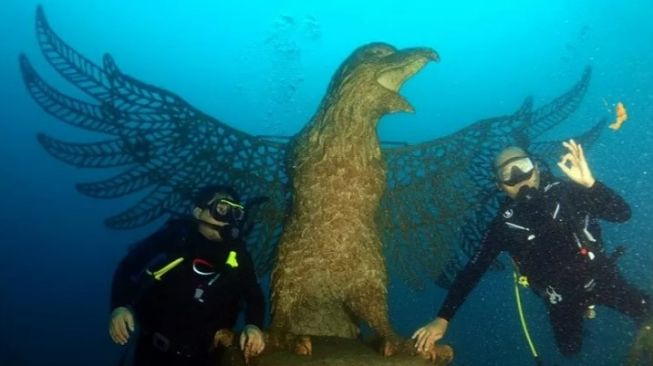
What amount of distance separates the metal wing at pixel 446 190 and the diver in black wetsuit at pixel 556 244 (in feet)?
3.81

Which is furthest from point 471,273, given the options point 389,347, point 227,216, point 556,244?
point 227,216

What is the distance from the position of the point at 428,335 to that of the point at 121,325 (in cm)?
269

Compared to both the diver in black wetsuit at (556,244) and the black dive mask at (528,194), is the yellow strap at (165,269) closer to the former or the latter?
the diver in black wetsuit at (556,244)

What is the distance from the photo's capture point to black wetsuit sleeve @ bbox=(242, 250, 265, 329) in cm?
429

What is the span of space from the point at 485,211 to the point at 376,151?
2.65 metres

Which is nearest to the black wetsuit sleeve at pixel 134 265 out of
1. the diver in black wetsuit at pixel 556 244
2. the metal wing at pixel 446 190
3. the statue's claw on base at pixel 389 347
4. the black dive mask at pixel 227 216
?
the black dive mask at pixel 227 216

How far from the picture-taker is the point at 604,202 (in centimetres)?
468

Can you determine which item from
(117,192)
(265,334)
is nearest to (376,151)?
(265,334)

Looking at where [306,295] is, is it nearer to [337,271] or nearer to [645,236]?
[337,271]

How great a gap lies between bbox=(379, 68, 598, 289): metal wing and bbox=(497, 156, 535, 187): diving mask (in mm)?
1222

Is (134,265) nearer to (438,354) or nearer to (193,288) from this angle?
(193,288)

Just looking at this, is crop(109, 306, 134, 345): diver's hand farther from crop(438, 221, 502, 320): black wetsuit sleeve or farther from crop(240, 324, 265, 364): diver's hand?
crop(438, 221, 502, 320): black wetsuit sleeve

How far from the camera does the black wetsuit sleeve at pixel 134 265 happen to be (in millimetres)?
4371

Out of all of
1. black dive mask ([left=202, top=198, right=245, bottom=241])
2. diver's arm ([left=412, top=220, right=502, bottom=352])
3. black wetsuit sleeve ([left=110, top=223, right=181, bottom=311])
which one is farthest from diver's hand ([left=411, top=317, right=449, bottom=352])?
black wetsuit sleeve ([left=110, top=223, right=181, bottom=311])
